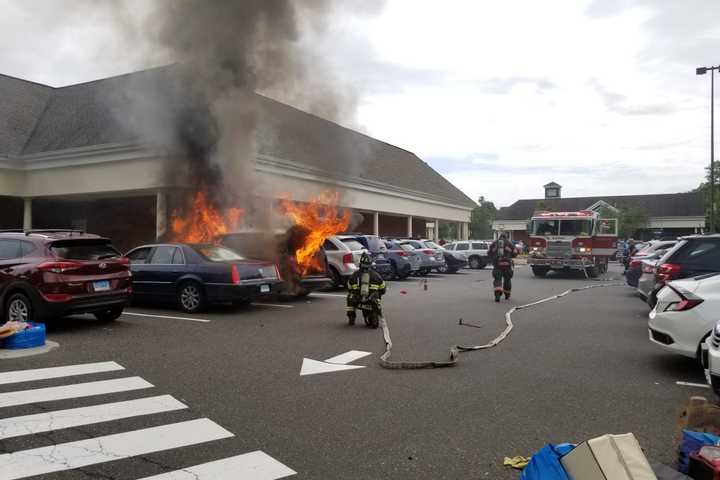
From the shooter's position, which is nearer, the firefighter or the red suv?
the red suv

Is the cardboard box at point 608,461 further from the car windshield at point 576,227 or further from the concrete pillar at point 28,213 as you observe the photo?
the concrete pillar at point 28,213

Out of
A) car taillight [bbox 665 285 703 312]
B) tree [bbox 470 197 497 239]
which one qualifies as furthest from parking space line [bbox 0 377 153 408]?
tree [bbox 470 197 497 239]

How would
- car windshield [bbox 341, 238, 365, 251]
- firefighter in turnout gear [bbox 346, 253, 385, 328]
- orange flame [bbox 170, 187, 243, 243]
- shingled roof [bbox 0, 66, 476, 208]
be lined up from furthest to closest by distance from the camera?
1. shingled roof [bbox 0, 66, 476, 208]
2. orange flame [bbox 170, 187, 243, 243]
3. car windshield [bbox 341, 238, 365, 251]
4. firefighter in turnout gear [bbox 346, 253, 385, 328]

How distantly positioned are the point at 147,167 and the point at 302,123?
19.1 feet

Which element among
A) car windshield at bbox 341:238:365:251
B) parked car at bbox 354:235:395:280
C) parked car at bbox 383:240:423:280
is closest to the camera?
car windshield at bbox 341:238:365:251

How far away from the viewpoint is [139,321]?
9859mm

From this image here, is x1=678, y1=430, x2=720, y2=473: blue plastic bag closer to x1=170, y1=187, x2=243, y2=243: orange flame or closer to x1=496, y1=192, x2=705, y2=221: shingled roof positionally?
x1=170, y1=187, x2=243, y2=243: orange flame

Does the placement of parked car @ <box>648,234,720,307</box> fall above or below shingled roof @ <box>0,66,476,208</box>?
below

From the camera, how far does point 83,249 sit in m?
9.03

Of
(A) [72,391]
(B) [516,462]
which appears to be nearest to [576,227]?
(B) [516,462]

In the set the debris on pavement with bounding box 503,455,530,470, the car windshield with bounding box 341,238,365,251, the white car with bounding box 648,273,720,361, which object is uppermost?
the car windshield with bounding box 341,238,365,251

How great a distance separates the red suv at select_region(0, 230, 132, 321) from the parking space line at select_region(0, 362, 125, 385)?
2229 millimetres

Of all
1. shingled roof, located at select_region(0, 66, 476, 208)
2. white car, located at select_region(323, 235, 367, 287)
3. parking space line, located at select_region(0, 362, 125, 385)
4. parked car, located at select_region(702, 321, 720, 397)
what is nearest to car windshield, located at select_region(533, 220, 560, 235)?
shingled roof, located at select_region(0, 66, 476, 208)

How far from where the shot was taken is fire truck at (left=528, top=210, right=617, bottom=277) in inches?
851
